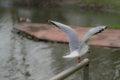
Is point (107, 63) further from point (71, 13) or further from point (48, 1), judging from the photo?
point (48, 1)

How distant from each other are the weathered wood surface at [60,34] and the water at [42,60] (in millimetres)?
451

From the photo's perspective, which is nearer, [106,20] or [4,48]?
[4,48]

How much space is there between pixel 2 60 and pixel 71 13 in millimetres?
12098

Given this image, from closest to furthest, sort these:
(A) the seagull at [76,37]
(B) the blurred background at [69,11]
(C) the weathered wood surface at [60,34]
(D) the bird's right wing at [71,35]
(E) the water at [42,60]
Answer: (A) the seagull at [76,37] → (D) the bird's right wing at [71,35] → (E) the water at [42,60] → (C) the weathered wood surface at [60,34] → (B) the blurred background at [69,11]

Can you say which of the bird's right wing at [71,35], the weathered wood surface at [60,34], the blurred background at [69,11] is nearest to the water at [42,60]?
the weathered wood surface at [60,34]

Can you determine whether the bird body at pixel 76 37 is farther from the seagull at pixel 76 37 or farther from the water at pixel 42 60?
the water at pixel 42 60

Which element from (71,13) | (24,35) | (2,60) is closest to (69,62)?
(2,60)

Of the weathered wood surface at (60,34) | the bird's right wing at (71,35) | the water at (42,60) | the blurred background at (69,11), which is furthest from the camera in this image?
the blurred background at (69,11)

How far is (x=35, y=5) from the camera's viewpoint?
2964 centimetres

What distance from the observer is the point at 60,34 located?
17844 mm

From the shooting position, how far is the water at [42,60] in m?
12.2

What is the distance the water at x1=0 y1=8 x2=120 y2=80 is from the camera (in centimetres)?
1223

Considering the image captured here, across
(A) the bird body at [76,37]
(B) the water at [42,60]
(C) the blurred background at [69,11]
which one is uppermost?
(C) the blurred background at [69,11]

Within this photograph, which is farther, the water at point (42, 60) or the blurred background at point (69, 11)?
the blurred background at point (69, 11)
